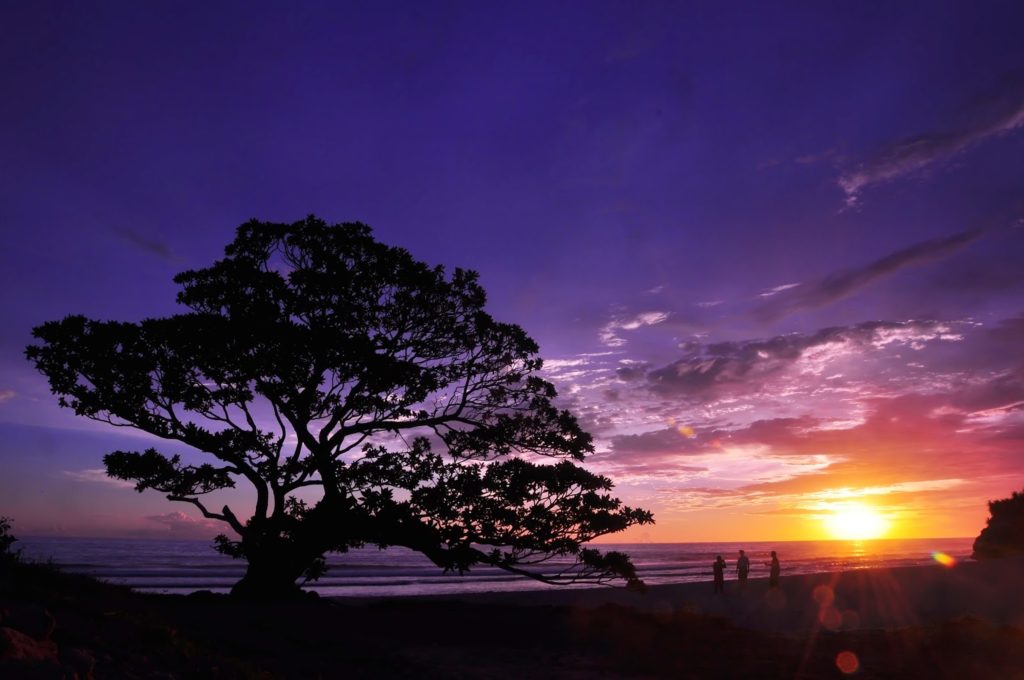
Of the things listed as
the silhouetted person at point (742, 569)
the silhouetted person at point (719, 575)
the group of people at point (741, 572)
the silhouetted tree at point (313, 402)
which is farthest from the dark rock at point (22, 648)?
the silhouetted person at point (742, 569)

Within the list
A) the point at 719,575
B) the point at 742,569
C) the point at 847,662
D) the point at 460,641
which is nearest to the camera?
the point at 847,662

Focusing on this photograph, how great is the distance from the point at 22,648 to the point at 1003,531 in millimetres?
85608

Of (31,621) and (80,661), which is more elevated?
(31,621)

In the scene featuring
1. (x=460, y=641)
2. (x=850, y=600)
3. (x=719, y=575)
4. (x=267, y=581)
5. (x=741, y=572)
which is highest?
(x=267, y=581)

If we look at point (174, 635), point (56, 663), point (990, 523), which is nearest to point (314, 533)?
point (174, 635)

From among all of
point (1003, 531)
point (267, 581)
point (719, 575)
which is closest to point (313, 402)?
point (267, 581)

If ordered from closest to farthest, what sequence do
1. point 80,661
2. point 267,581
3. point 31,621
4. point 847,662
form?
point 80,661, point 31,621, point 847,662, point 267,581

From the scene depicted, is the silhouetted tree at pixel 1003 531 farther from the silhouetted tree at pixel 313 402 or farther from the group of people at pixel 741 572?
the silhouetted tree at pixel 313 402

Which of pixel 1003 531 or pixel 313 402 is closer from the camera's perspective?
pixel 313 402

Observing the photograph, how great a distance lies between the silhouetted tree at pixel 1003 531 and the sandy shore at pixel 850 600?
115ft

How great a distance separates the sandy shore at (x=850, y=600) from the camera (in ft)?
71.1

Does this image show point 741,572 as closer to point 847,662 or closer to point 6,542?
point 847,662

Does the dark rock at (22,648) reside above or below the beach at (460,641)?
above

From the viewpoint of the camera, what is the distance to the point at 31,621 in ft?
19.3
